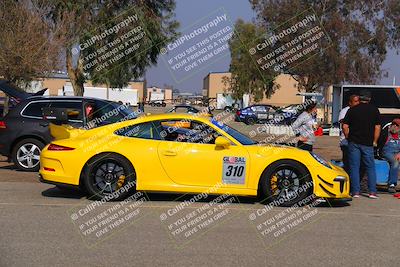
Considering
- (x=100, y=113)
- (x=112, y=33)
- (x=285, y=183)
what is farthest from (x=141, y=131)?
(x=112, y=33)

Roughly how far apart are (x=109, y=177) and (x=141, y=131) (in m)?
0.82

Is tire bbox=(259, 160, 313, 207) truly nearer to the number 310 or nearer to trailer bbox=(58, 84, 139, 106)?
the number 310

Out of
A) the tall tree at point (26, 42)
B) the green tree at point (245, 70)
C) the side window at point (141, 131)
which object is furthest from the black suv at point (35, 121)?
the green tree at point (245, 70)

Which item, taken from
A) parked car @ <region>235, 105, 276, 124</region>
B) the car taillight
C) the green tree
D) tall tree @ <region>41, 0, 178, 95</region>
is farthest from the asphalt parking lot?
the green tree

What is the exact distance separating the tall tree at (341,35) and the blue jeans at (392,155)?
32.4 meters

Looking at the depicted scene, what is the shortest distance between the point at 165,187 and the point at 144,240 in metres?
2.01

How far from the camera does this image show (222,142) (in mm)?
7941

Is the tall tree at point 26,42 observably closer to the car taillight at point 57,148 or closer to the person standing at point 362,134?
the car taillight at point 57,148

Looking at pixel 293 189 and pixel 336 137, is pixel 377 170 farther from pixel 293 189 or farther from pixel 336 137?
pixel 336 137

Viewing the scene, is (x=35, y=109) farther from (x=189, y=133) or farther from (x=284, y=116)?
(x=284, y=116)

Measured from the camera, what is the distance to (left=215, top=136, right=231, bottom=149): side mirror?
7.94 meters

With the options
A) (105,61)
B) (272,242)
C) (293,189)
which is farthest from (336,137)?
(272,242)

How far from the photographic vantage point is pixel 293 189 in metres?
8.15

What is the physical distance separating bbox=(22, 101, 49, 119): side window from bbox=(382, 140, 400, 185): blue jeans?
22.5 ft
